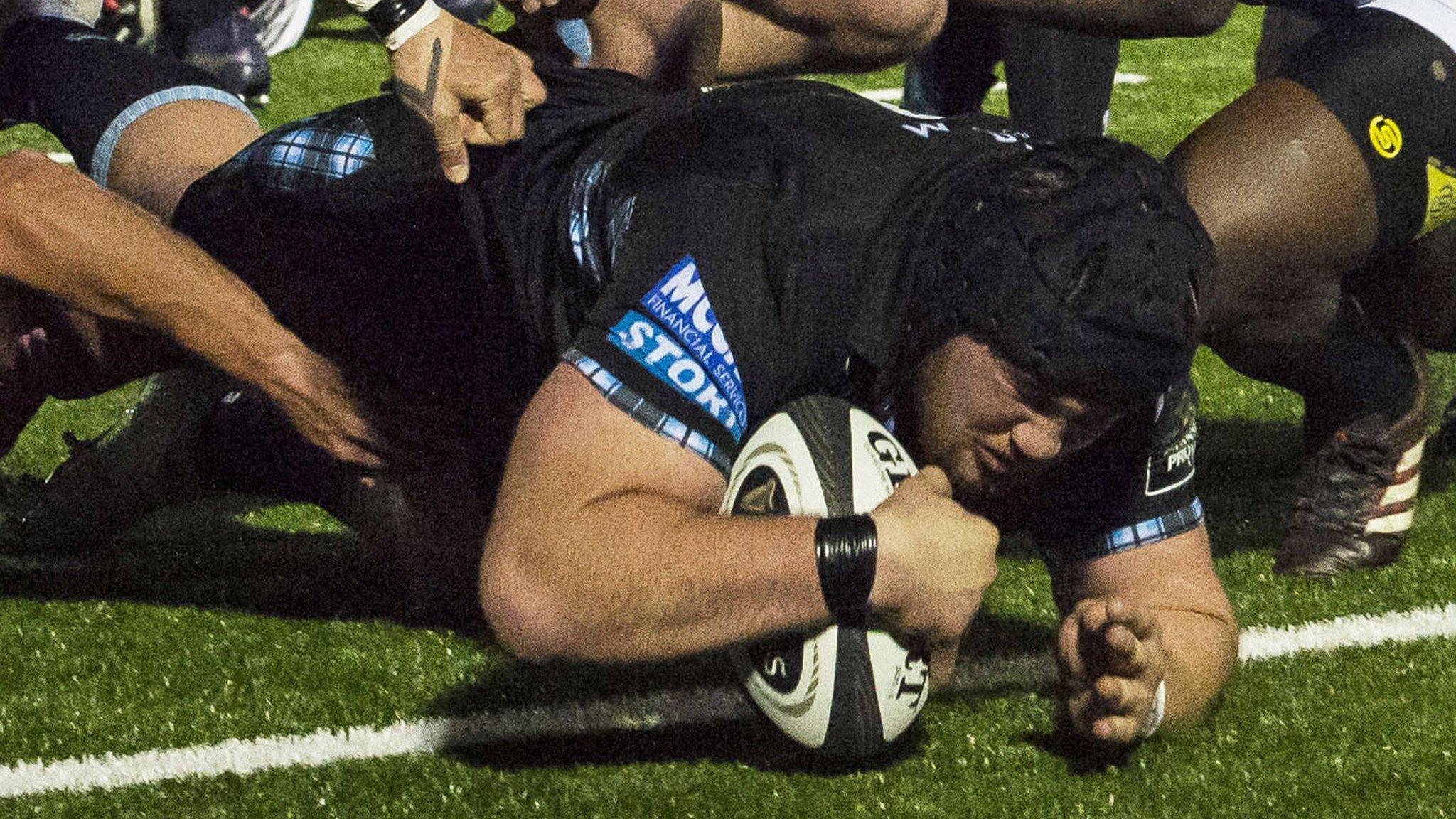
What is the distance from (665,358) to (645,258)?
185 mm

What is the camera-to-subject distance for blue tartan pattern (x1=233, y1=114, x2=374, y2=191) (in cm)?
364

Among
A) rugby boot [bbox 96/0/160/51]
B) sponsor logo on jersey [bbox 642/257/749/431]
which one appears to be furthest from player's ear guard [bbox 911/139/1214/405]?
rugby boot [bbox 96/0/160/51]

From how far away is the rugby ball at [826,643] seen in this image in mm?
2920

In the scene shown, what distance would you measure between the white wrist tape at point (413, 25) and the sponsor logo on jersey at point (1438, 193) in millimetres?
2100

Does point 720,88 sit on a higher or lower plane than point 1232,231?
higher

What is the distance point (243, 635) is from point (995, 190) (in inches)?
71.2

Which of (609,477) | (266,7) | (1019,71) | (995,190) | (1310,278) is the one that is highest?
(995,190)

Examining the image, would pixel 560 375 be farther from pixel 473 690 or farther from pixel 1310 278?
pixel 1310 278

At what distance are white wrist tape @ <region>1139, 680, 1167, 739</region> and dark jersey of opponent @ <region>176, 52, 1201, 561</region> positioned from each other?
0.97 feet

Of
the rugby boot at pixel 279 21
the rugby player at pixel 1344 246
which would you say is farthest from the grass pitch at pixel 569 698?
the rugby boot at pixel 279 21

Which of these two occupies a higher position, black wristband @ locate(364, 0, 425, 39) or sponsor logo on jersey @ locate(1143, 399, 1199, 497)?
black wristband @ locate(364, 0, 425, 39)

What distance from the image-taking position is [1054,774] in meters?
3.13

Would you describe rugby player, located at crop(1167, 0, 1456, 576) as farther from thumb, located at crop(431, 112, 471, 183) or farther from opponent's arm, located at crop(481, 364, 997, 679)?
thumb, located at crop(431, 112, 471, 183)

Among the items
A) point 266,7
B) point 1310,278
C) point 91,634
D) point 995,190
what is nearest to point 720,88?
point 995,190
